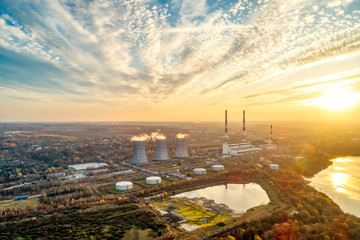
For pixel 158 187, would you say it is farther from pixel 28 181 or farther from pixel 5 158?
pixel 5 158

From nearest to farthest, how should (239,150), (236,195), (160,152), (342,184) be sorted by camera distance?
1. (236,195)
2. (342,184)
3. (160,152)
4. (239,150)

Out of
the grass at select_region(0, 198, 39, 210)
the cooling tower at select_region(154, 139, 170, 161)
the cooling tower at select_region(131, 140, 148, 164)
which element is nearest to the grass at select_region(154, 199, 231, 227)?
the grass at select_region(0, 198, 39, 210)

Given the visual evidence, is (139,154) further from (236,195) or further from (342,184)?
(342,184)

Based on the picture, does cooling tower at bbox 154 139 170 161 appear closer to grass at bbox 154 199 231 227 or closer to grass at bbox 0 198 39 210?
grass at bbox 154 199 231 227

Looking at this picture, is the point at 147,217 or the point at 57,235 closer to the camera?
the point at 57,235

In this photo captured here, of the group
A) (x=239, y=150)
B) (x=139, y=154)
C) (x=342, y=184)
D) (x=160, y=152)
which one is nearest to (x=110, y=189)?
(x=139, y=154)

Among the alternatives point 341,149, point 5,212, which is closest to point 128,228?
point 5,212
